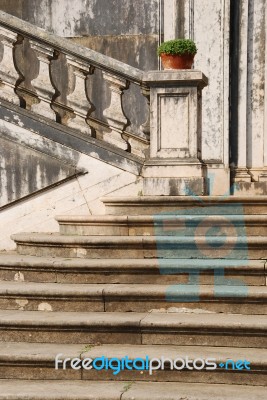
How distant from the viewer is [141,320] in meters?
5.27

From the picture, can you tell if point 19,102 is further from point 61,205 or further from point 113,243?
point 113,243

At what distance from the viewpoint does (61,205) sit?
7250 millimetres

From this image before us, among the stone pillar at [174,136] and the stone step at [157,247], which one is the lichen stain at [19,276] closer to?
the stone step at [157,247]

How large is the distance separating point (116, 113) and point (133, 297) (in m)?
2.38

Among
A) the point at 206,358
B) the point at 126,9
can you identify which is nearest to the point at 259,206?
the point at 206,358

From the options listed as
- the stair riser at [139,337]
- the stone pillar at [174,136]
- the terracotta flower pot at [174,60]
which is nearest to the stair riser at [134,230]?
the stone pillar at [174,136]

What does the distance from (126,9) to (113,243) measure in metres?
4.14

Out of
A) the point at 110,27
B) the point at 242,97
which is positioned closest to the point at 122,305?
the point at 242,97

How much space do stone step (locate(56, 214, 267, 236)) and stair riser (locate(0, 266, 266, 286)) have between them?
647 mm

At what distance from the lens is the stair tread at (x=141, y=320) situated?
5.13 metres

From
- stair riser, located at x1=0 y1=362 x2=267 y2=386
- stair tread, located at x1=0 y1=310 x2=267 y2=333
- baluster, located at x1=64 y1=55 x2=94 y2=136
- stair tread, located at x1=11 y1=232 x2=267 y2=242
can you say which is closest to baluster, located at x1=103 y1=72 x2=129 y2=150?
baluster, located at x1=64 y1=55 x2=94 y2=136

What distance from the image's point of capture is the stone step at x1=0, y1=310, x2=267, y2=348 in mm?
5125

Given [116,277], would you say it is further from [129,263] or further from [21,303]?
[21,303]

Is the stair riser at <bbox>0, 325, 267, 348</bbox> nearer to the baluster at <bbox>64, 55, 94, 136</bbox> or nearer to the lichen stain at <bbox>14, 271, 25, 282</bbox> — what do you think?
the lichen stain at <bbox>14, 271, 25, 282</bbox>
